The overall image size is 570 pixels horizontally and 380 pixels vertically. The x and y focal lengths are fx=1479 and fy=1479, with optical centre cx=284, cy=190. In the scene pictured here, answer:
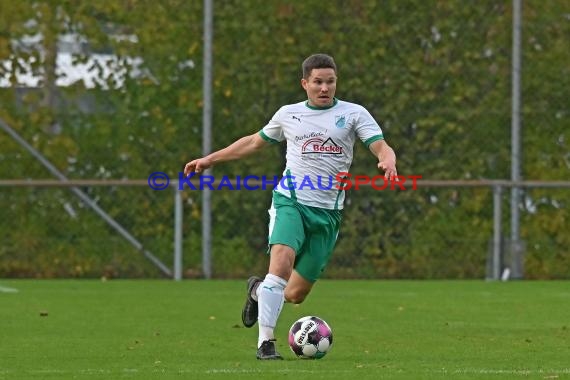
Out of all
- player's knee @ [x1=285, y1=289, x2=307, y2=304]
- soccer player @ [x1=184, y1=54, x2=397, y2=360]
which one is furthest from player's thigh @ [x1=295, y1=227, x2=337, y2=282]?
player's knee @ [x1=285, y1=289, x2=307, y2=304]

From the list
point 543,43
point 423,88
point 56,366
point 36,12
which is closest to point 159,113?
point 36,12

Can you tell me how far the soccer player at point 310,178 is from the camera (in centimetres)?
820

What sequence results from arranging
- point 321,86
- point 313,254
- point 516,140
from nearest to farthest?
point 321,86 < point 313,254 < point 516,140

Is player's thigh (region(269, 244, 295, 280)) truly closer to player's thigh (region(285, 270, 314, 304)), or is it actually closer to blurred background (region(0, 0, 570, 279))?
player's thigh (region(285, 270, 314, 304))

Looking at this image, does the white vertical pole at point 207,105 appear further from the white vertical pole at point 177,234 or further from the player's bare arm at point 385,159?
the player's bare arm at point 385,159

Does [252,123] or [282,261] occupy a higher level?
[252,123]

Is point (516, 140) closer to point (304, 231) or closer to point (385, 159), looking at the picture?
point (304, 231)

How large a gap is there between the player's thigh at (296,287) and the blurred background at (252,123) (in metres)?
7.29

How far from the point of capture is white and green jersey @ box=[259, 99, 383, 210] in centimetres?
838

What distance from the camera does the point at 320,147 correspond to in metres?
8.40

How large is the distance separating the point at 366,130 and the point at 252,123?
780cm

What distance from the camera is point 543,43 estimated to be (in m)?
16.1

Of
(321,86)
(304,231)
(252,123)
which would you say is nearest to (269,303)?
(304,231)

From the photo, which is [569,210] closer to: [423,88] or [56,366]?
[423,88]
